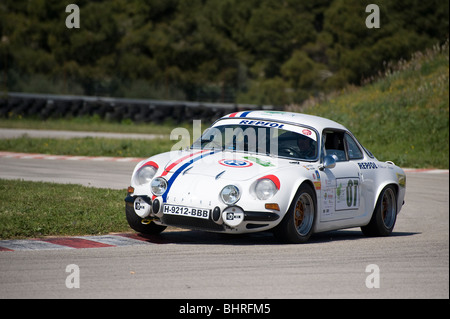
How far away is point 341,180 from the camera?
868 centimetres

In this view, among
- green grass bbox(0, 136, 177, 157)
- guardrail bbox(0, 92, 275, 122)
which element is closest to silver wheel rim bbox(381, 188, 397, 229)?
green grass bbox(0, 136, 177, 157)

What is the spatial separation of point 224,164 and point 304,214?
3.33 feet

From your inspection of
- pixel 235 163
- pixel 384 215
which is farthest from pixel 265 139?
pixel 384 215

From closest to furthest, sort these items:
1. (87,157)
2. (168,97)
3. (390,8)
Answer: (87,157) < (168,97) < (390,8)

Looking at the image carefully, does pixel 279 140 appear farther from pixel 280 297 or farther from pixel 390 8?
pixel 390 8

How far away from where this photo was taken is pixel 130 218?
8242mm

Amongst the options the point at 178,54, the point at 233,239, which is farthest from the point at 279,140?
the point at 178,54

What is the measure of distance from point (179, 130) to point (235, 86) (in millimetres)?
14011

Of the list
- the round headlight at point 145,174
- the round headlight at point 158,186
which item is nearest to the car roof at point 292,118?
the round headlight at point 145,174

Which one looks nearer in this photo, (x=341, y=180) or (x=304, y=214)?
(x=304, y=214)

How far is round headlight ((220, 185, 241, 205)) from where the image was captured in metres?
7.62

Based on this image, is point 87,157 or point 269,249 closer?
point 269,249

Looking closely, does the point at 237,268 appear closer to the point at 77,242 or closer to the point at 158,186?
the point at 158,186

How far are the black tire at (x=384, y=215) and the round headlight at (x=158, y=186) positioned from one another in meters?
2.82
